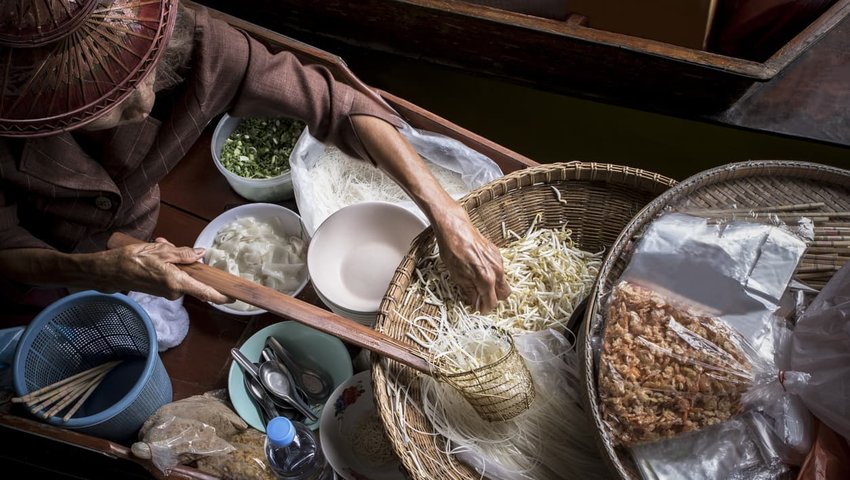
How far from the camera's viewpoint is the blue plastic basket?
1770mm

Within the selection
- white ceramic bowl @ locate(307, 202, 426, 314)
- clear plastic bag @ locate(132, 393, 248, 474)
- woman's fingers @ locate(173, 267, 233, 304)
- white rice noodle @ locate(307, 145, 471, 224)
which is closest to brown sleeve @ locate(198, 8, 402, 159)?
white ceramic bowl @ locate(307, 202, 426, 314)

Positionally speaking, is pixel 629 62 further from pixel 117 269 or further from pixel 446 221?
pixel 117 269

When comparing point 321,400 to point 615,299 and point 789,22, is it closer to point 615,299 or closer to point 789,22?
point 615,299

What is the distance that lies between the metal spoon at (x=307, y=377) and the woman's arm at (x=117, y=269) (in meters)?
0.47

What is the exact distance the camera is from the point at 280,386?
6.46 ft

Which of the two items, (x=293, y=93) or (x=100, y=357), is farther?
(x=100, y=357)

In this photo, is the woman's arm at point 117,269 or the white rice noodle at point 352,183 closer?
the woman's arm at point 117,269

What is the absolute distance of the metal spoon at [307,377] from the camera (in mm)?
2012

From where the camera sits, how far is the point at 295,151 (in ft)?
7.31

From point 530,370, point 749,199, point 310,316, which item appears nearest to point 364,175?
point 310,316

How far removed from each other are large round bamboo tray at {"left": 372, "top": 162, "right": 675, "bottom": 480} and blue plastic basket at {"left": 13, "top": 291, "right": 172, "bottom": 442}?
2.44 feet

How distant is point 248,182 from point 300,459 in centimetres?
103

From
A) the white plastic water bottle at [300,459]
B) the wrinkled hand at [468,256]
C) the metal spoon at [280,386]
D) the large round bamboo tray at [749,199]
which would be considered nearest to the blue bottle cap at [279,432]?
the white plastic water bottle at [300,459]

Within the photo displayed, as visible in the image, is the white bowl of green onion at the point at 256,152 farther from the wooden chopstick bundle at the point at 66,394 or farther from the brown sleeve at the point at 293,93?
the wooden chopstick bundle at the point at 66,394
